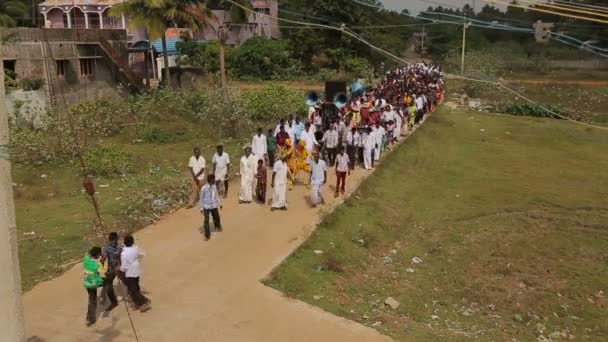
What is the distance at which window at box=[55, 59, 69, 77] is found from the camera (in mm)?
22000

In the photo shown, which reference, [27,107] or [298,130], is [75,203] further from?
[27,107]

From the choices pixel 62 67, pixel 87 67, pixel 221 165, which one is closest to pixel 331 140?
pixel 221 165

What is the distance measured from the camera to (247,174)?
38.0ft

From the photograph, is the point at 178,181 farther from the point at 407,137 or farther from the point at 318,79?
the point at 318,79

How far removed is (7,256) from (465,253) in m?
8.64

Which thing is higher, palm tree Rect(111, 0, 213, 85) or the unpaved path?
palm tree Rect(111, 0, 213, 85)

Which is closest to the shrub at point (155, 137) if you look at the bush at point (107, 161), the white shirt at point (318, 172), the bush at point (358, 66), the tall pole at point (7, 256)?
the bush at point (107, 161)

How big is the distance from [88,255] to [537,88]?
36252 mm

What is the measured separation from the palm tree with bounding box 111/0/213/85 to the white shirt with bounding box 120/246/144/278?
17.0 meters

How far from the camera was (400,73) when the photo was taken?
3005cm

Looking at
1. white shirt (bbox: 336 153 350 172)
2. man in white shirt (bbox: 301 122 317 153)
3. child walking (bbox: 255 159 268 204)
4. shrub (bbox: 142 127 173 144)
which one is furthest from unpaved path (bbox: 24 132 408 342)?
shrub (bbox: 142 127 173 144)

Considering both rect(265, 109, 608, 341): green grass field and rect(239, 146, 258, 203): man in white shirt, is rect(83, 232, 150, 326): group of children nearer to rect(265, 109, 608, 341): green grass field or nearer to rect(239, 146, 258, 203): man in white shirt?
rect(265, 109, 608, 341): green grass field

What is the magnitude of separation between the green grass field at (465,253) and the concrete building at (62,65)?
10917 millimetres

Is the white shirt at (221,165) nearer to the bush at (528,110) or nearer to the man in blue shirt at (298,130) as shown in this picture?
the man in blue shirt at (298,130)
